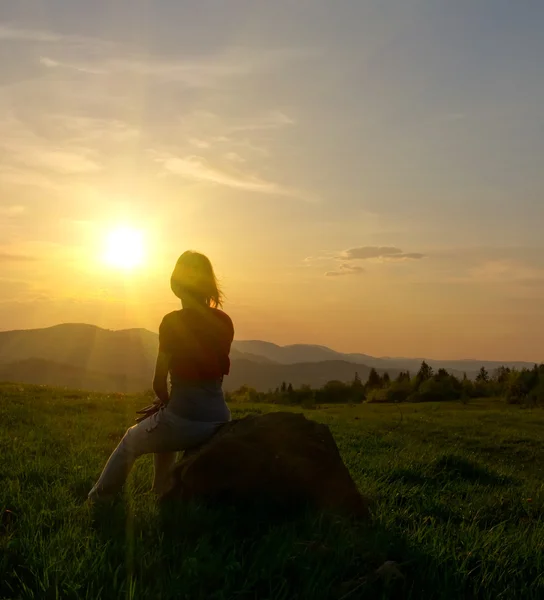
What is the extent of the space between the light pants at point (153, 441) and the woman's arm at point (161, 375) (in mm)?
203

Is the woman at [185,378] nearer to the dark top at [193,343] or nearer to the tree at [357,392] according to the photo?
the dark top at [193,343]

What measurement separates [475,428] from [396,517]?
17.4 m

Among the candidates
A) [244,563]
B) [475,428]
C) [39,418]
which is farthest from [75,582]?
[475,428]

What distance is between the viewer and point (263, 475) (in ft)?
21.2

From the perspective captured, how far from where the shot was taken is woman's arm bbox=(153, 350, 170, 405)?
6.95m

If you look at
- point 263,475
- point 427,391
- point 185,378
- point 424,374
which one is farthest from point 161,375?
point 424,374

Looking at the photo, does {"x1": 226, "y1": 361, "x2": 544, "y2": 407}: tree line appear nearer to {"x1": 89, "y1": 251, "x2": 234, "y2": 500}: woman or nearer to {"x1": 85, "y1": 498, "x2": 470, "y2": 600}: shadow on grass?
{"x1": 89, "y1": 251, "x2": 234, "y2": 500}: woman

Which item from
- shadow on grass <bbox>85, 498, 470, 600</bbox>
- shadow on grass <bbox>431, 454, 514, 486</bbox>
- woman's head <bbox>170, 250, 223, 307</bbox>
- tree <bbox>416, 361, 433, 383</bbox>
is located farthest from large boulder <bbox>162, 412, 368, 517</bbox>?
tree <bbox>416, 361, 433, 383</bbox>

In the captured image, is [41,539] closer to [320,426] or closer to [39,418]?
[320,426]

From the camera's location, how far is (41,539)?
495 cm

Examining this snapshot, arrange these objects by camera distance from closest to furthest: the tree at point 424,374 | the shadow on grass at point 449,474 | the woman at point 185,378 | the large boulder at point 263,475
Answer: the large boulder at point 263,475 < the woman at point 185,378 < the shadow on grass at point 449,474 < the tree at point 424,374

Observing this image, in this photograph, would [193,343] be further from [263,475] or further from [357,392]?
[357,392]

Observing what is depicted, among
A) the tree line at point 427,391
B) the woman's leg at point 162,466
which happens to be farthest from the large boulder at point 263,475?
the tree line at point 427,391

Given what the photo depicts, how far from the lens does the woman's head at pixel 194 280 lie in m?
7.12
